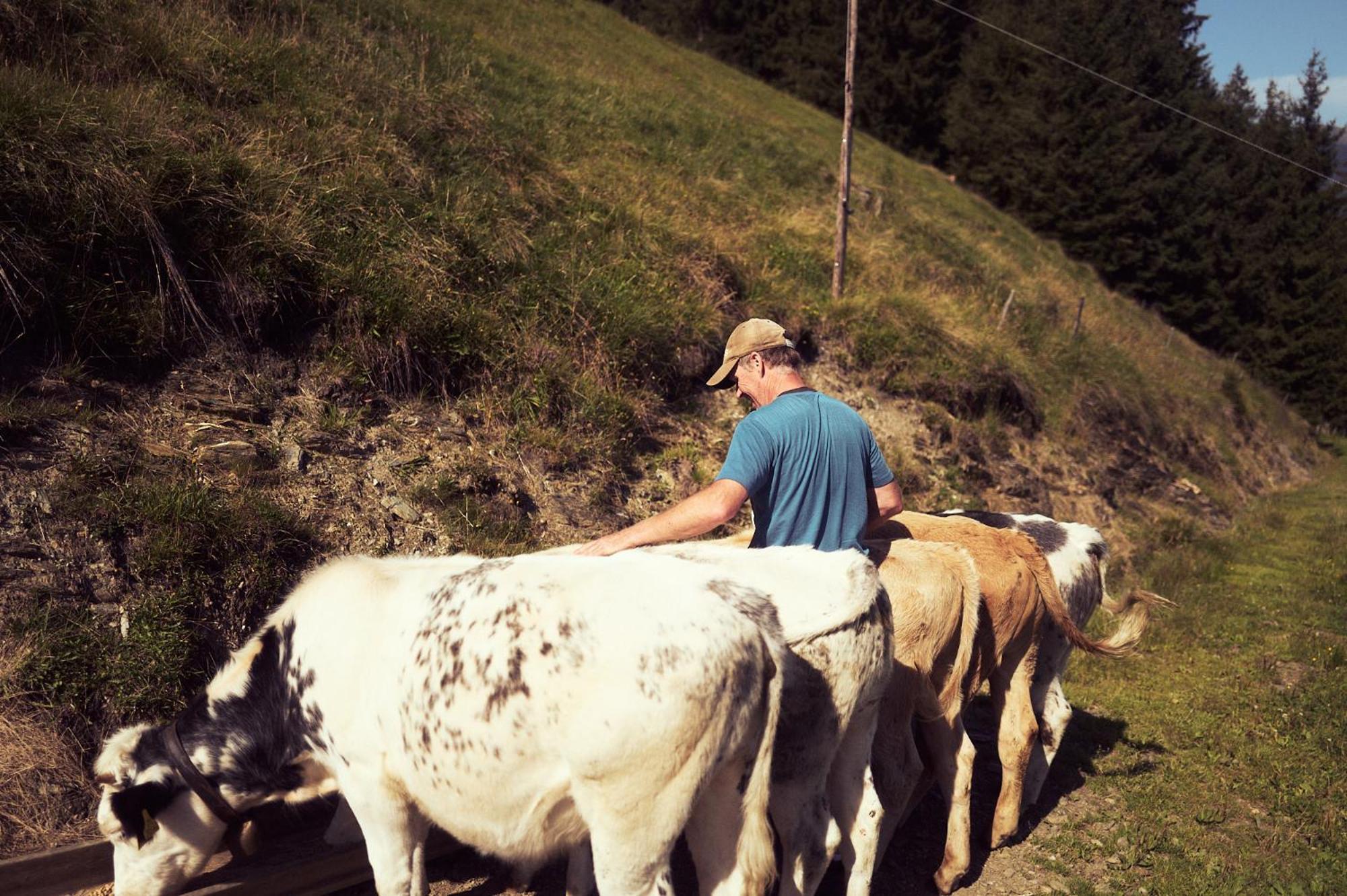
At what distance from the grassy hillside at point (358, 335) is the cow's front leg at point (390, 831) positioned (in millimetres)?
2049

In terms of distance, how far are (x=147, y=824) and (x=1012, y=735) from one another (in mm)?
4697

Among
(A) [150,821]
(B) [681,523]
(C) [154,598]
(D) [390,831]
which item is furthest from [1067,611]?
(C) [154,598]

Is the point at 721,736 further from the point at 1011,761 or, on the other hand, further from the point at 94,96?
the point at 94,96

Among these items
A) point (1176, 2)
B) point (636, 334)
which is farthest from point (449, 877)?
point (1176, 2)

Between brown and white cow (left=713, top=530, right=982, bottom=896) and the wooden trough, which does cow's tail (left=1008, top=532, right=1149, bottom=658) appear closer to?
brown and white cow (left=713, top=530, right=982, bottom=896)

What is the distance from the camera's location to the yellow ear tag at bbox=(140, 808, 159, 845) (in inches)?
157

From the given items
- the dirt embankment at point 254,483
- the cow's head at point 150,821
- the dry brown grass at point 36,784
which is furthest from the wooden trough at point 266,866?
the dirt embankment at point 254,483

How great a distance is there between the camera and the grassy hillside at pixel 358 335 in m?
5.87

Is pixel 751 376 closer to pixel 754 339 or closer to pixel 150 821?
pixel 754 339

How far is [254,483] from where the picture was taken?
6.63m

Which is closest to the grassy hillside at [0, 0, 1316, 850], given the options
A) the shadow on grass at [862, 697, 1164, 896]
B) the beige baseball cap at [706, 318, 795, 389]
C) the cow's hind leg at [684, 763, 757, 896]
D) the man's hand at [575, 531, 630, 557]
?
the man's hand at [575, 531, 630, 557]

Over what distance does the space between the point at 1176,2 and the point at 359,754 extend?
58.5m

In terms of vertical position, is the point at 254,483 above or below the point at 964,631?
below

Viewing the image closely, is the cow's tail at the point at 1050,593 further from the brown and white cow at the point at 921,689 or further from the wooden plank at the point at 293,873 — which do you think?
the wooden plank at the point at 293,873
